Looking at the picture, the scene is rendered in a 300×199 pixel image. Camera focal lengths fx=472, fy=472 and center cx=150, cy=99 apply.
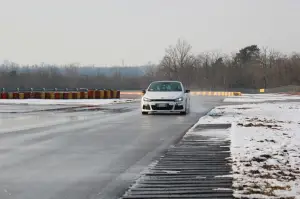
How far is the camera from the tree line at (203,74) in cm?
10900

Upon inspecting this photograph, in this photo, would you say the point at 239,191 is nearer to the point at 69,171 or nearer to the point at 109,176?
the point at 109,176

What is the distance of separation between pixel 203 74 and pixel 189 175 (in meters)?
118

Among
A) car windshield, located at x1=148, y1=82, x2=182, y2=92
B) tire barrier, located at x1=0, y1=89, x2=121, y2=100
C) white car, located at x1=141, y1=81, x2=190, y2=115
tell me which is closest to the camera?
white car, located at x1=141, y1=81, x2=190, y2=115

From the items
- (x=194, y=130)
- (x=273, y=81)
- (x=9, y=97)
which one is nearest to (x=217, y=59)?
(x=273, y=81)

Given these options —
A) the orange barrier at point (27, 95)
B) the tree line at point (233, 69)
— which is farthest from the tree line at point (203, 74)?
the orange barrier at point (27, 95)

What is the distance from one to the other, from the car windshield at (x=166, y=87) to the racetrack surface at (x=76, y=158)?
7.74 m

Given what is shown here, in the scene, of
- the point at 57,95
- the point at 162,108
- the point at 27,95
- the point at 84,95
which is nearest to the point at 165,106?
the point at 162,108

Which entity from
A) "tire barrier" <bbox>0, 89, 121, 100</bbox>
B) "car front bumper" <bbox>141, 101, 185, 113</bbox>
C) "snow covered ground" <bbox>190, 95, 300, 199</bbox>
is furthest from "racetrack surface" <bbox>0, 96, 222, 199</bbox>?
"tire barrier" <bbox>0, 89, 121, 100</bbox>

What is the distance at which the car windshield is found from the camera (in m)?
22.6

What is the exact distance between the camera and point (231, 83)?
112 m

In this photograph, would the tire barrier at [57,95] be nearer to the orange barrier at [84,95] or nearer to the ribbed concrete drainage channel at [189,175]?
the orange barrier at [84,95]

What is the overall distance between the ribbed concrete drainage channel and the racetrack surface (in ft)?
0.88

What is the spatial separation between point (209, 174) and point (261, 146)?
289cm

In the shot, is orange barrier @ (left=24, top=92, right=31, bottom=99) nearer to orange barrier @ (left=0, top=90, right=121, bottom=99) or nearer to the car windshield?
orange barrier @ (left=0, top=90, right=121, bottom=99)
